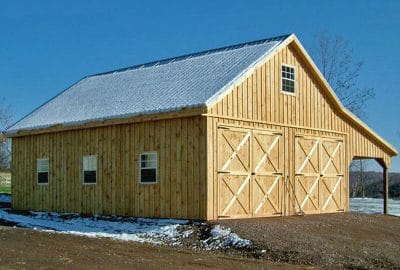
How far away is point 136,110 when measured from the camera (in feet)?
67.7

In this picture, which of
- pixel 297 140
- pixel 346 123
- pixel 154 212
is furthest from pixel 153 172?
pixel 346 123

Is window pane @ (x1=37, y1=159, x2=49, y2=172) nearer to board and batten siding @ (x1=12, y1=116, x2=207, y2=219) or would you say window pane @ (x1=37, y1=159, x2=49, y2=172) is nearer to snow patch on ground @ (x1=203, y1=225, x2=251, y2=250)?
board and batten siding @ (x1=12, y1=116, x2=207, y2=219)

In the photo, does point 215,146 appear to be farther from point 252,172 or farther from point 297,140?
point 297,140

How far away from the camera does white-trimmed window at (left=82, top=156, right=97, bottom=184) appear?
73.4 feet

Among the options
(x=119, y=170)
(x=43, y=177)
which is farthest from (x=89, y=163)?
(x=43, y=177)

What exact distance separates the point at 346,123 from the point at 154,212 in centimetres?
981

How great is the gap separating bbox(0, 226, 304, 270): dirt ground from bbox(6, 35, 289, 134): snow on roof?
5046 mm

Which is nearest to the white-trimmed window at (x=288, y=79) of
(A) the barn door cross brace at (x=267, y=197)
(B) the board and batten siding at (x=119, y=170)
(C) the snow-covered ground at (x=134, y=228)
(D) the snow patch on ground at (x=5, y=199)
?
(A) the barn door cross brace at (x=267, y=197)

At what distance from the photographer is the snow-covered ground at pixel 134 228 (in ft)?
55.2

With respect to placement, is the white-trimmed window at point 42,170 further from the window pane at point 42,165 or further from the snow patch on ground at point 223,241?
the snow patch on ground at point 223,241

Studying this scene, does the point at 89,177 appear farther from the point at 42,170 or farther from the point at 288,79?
the point at 288,79

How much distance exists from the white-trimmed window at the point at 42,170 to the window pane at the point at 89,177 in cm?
254

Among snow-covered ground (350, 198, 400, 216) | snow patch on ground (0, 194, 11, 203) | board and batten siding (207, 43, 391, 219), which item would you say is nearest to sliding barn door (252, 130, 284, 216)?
board and batten siding (207, 43, 391, 219)

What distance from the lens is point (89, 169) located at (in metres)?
22.6
